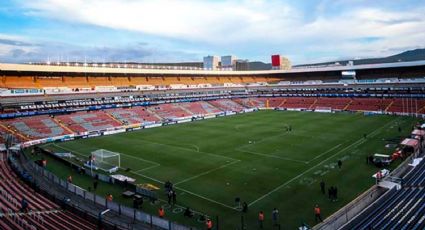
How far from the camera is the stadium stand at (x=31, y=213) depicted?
19656 mm

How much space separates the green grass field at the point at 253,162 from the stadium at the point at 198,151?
0.52ft

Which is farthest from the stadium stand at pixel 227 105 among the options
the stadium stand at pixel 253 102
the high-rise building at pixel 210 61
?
the high-rise building at pixel 210 61

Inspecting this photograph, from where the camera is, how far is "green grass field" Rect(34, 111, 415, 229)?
2527 centimetres

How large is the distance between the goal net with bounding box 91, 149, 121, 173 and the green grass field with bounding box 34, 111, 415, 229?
0.97 m

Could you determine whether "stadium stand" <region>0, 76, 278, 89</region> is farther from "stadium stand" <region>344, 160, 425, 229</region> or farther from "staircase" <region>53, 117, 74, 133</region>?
"stadium stand" <region>344, 160, 425, 229</region>

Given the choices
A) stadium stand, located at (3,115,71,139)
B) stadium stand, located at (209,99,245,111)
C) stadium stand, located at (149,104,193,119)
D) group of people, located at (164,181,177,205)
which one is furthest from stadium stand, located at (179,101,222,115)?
group of people, located at (164,181,177,205)

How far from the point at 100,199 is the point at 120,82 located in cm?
6520

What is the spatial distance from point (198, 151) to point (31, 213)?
77.3ft

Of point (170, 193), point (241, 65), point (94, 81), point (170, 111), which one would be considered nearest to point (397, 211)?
point (170, 193)

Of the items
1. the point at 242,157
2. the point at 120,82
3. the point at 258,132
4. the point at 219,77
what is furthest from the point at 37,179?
the point at 219,77

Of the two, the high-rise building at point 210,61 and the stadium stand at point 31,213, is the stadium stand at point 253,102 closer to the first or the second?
the high-rise building at point 210,61

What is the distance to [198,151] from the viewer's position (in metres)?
42.6

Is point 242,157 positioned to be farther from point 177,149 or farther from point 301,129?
point 301,129

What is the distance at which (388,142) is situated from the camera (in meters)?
42.8
